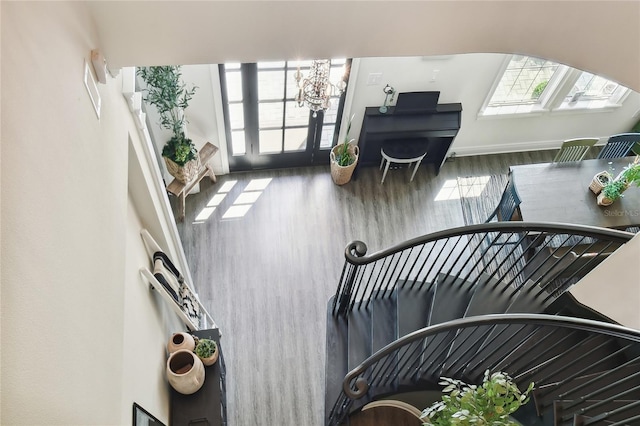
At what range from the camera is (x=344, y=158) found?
17.2ft

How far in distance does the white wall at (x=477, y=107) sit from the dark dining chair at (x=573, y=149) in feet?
2.11

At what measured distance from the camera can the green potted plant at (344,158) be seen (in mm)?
5230

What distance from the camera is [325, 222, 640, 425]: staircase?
2.77 meters

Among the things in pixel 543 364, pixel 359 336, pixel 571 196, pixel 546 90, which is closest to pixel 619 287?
pixel 543 364

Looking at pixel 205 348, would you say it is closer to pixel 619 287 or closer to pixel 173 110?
pixel 173 110

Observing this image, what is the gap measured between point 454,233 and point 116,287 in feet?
6.73

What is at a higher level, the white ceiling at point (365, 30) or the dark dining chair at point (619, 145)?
the dark dining chair at point (619, 145)

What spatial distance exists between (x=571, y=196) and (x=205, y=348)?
137 inches

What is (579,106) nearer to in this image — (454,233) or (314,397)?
(454,233)

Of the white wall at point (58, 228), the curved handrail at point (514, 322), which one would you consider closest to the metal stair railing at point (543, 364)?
the curved handrail at point (514, 322)

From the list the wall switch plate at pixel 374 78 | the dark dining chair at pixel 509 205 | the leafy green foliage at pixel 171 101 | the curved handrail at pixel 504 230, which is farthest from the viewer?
the wall switch plate at pixel 374 78

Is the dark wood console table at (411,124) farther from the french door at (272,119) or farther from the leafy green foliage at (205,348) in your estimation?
the leafy green foliage at (205,348)

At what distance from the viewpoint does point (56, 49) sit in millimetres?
1672

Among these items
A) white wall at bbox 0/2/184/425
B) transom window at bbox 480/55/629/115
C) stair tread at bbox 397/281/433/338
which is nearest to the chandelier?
stair tread at bbox 397/281/433/338
